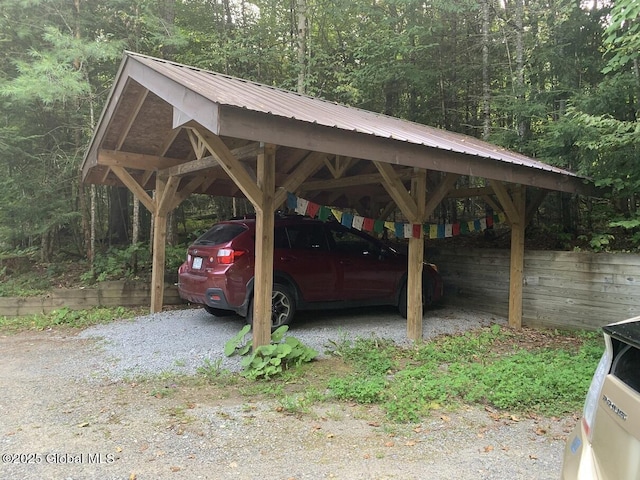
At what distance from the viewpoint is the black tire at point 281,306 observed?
20.5 ft

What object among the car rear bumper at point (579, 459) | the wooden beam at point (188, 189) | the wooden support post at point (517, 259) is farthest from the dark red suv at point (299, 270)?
the car rear bumper at point (579, 459)

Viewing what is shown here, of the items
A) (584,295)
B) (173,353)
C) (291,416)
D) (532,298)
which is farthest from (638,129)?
(173,353)

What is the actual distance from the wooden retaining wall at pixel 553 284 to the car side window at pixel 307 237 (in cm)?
349

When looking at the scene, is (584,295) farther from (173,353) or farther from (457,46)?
(457,46)

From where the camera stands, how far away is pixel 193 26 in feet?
44.1

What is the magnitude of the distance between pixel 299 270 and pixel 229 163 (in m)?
2.28

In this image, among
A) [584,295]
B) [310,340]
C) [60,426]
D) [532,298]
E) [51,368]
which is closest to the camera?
[60,426]

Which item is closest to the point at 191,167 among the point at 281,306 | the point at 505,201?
the point at 281,306

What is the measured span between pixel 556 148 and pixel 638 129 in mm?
2154

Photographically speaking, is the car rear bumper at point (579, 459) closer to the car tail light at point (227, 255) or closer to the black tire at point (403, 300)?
the car tail light at point (227, 255)

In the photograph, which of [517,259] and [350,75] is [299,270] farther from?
[350,75]

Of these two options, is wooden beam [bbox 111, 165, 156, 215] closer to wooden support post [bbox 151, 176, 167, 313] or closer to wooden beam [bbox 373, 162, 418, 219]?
wooden support post [bbox 151, 176, 167, 313]

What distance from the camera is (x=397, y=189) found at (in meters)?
5.93

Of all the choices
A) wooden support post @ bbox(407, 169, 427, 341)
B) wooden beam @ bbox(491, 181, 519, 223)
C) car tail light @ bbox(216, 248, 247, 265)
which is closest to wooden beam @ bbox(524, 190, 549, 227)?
wooden beam @ bbox(491, 181, 519, 223)
